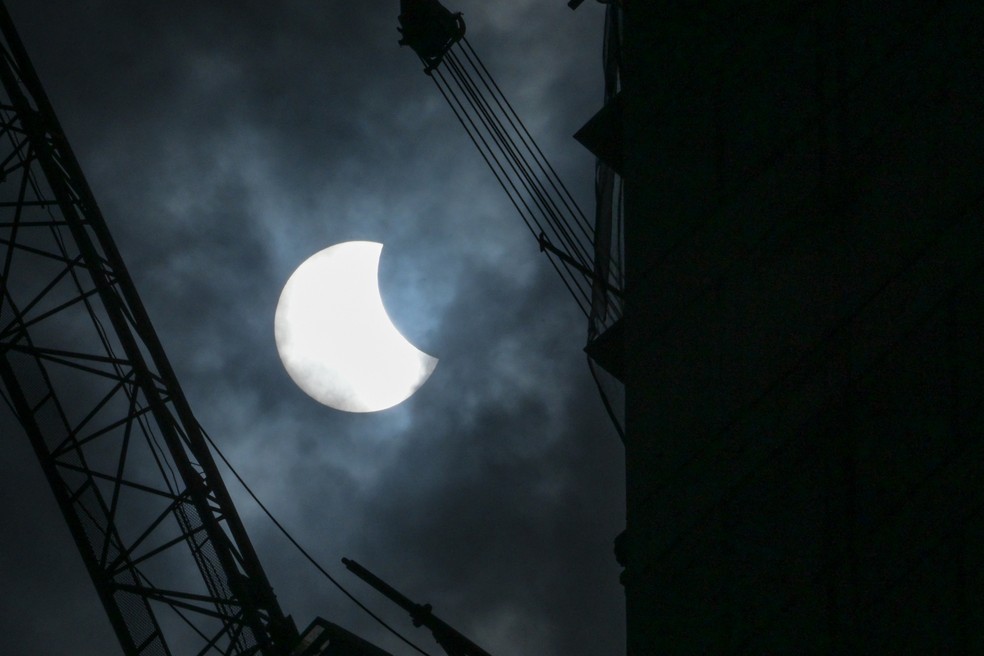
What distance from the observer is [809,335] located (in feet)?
31.0

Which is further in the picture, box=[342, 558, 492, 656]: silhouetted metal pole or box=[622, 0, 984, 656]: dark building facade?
box=[342, 558, 492, 656]: silhouetted metal pole

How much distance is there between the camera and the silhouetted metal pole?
1666 centimetres

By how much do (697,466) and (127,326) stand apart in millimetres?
15191

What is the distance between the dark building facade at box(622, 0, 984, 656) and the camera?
8.12 metres

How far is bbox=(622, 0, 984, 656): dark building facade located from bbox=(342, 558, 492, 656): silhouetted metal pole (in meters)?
6.36

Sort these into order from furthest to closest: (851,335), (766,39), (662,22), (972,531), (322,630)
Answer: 1. (322,630)
2. (662,22)
3. (766,39)
4. (851,335)
5. (972,531)

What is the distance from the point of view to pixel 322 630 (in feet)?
56.2

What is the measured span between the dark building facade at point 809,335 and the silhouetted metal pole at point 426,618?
Answer: 6357 mm

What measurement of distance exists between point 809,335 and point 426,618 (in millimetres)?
9089

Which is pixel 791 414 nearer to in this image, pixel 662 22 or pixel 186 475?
pixel 662 22

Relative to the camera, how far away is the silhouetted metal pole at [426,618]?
16656 millimetres

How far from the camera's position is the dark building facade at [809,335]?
8117 millimetres

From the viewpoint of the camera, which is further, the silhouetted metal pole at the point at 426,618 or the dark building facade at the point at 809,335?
the silhouetted metal pole at the point at 426,618

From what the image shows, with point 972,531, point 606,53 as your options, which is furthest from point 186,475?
point 972,531
